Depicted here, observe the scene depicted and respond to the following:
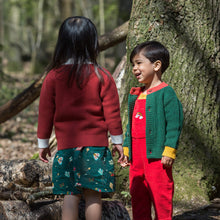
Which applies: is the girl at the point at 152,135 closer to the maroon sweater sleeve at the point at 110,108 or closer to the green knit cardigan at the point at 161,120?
the green knit cardigan at the point at 161,120

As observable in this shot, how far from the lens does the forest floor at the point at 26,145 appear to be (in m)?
3.71

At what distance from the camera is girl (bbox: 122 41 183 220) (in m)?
2.83

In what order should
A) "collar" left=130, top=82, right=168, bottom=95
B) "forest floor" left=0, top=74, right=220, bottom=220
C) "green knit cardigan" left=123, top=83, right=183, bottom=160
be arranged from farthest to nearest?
"forest floor" left=0, top=74, right=220, bottom=220, "collar" left=130, top=82, right=168, bottom=95, "green knit cardigan" left=123, top=83, right=183, bottom=160

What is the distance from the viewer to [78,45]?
2633mm

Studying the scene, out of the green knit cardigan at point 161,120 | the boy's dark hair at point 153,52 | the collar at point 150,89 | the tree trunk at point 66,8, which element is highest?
the tree trunk at point 66,8

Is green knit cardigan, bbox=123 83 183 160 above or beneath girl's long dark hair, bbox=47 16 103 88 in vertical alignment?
beneath

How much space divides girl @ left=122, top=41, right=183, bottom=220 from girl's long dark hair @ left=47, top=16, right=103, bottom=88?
1.68 ft

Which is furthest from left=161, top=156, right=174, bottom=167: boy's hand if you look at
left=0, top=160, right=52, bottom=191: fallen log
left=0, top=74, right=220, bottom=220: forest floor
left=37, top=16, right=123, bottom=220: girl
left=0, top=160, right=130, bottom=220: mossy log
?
left=0, top=160, right=52, bottom=191: fallen log

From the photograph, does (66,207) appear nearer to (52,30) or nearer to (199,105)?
(199,105)

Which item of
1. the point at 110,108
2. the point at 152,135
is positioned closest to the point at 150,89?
the point at 152,135

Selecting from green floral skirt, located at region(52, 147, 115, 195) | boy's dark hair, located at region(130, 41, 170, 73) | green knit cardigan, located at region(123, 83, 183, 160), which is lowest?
green floral skirt, located at region(52, 147, 115, 195)

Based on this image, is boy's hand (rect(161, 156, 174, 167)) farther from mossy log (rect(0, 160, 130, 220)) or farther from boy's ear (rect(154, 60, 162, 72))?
mossy log (rect(0, 160, 130, 220))

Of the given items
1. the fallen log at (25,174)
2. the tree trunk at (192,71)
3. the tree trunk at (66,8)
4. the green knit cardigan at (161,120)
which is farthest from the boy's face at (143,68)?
the tree trunk at (66,8)

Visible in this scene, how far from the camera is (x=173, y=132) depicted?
110 inches
